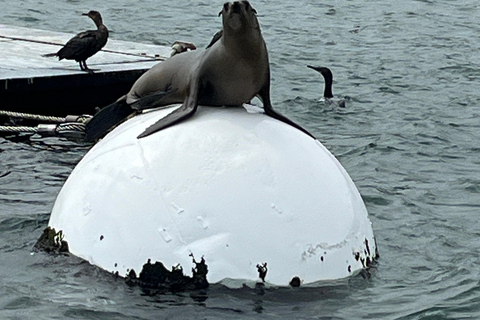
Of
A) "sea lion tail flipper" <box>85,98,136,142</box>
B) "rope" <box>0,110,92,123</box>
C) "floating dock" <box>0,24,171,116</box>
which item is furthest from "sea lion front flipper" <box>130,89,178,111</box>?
"floating dock" <box>0,24,171,116</box>

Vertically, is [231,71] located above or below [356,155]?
above

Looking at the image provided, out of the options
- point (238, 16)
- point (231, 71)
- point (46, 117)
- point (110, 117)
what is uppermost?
point (238, 16)

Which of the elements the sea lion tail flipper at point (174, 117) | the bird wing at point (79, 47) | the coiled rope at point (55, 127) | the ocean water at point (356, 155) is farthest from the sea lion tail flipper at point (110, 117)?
the bird wing at point (79, 47)

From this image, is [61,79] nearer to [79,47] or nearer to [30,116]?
[79,47]

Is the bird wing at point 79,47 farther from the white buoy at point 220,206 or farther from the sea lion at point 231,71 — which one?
the white buoy at point 220,206

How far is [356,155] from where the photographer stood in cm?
1094

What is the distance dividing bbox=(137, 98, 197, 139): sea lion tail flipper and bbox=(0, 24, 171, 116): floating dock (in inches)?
194

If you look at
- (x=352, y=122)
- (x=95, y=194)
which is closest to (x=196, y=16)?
(x=352, y=122)

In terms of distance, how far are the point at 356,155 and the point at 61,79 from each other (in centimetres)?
304

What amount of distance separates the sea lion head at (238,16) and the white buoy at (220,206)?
52cm

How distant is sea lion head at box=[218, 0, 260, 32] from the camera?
625cm

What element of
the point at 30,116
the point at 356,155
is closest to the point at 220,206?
the point at 30,116

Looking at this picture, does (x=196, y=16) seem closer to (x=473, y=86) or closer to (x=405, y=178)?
(x=473, y=86)

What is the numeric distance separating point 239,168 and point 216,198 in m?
0.23
